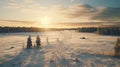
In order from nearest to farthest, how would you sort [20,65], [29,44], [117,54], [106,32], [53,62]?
[20,65] < [53,62] < [117,54] < [29,44] < [106,32]

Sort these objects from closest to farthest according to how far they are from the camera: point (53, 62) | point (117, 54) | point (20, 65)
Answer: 1. point (20, 65)
2. point (53, 62)
3. point (117, 54)

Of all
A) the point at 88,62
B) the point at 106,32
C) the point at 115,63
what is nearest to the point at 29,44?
the point at 88,62

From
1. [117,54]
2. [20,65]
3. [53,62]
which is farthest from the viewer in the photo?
[117,54]

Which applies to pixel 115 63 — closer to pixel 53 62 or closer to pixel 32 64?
pixel 53 62


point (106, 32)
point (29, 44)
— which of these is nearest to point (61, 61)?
point (29, 44)

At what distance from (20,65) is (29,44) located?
10.9 meters

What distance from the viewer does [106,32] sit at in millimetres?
79812

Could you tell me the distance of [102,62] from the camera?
52.5 feet

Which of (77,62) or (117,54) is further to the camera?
(117,54)

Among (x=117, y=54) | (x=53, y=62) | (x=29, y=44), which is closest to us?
(x=53, y=62)

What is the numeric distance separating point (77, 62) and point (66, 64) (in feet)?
4.88

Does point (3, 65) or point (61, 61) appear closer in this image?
point (3, 65)

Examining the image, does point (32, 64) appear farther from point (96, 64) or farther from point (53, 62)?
point (96, 64)

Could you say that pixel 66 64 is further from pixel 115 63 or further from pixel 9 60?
pixel 9 60
